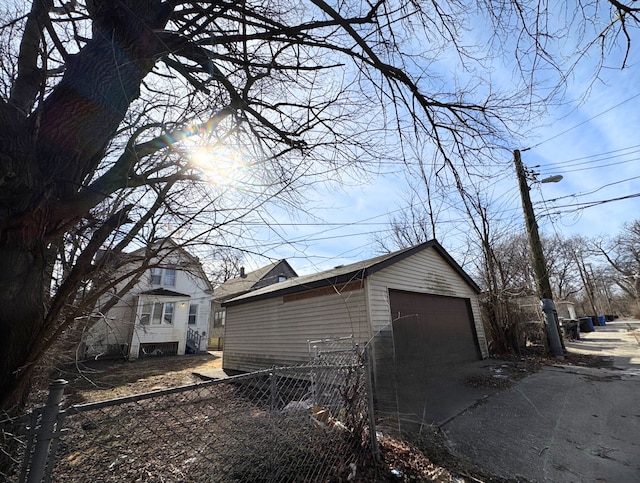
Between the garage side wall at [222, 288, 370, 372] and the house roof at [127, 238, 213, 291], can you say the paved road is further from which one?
the house roof at [127, 238, 213, 291]

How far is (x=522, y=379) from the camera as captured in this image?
6801mm

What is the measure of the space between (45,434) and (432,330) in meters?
8.48

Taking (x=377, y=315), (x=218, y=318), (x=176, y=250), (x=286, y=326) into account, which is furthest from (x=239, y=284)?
(x=218, y=318)

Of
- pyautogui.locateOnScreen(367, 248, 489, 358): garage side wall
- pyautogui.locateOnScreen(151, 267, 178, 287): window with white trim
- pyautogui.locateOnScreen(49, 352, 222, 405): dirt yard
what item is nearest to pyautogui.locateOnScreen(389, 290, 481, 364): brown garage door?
pyautogui.locateOnScreen(367, 248, 489, 358): garage side wall

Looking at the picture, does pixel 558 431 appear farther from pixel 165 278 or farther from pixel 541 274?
pixel 165 278

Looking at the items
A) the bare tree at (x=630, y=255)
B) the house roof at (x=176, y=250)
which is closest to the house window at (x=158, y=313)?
the house roof at (x=176, y=250)

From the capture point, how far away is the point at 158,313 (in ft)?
58.6

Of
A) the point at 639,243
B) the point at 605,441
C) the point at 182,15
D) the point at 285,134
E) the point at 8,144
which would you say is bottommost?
the point at 605,441

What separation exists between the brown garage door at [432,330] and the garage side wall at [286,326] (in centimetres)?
116

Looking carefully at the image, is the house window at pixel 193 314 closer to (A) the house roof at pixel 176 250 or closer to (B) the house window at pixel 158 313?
(B) the house window at pixel 158 313

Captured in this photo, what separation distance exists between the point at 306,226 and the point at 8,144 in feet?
7.86

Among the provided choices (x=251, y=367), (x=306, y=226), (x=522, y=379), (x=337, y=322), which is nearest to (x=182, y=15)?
(x=306, y=226)

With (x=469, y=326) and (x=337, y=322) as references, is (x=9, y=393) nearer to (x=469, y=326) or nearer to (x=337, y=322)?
(x=337, y=322)

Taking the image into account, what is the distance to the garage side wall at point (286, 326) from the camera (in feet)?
22.4
